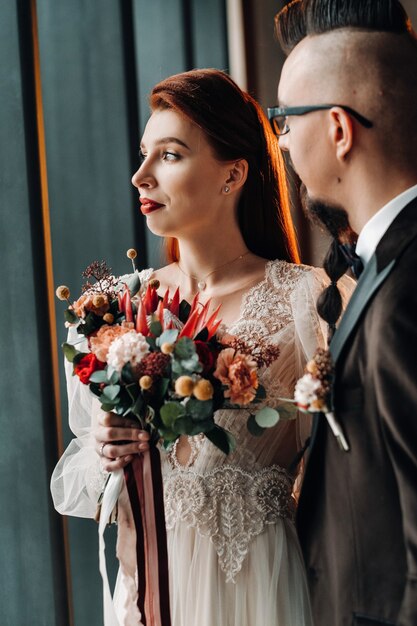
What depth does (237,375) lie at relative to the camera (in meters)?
1.43

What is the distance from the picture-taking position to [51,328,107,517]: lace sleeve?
2.02 meters

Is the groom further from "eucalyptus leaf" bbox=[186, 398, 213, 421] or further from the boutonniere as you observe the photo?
"eucalyptus leaf" bbox=[186, 398, 213, 421]

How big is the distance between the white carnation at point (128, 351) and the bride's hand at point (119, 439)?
0.69ft

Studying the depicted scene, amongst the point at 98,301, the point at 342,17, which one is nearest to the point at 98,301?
the point at 98,301

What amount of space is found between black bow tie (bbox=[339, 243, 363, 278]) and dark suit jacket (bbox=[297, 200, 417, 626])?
92 millimetres

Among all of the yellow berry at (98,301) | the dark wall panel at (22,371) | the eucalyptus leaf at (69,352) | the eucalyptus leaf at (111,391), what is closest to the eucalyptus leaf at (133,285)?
the yellow berry at (98,301)

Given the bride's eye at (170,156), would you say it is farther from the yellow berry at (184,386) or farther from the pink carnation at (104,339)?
the yellow berry at (184,386)

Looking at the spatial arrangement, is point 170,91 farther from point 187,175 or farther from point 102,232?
point 102,232

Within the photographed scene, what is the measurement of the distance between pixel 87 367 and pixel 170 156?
0.67m

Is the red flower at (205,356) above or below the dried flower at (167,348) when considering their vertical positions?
below

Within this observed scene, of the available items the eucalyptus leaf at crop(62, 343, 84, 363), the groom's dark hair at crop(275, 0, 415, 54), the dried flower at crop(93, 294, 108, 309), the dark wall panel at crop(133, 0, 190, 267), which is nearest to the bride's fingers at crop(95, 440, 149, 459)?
the eucalyptus leaf at crop(62, 343, 84, 363)

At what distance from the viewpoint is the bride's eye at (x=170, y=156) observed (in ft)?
6.44

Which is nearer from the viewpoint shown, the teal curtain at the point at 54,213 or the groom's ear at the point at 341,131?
the groom's ear at the point at 341,131

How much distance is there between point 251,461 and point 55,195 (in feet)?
3.97
